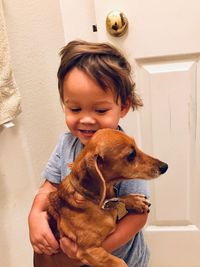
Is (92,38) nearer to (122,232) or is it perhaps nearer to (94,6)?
(94,6)

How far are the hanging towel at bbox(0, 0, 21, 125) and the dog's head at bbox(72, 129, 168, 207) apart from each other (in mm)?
391

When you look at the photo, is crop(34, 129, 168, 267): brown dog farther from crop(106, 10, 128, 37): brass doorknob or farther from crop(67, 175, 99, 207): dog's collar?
crop(106, 10, 128, 37): brass doorknob

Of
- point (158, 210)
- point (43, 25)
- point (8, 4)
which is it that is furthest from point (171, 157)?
point (8, 4)

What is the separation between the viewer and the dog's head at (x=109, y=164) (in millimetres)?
786

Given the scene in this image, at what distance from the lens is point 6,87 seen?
3.59 ft

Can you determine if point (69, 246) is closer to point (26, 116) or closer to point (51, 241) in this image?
point (51, 241)

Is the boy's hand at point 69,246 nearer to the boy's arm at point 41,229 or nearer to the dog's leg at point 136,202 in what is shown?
the boy's arm at point 41,229

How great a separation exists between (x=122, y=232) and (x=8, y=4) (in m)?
0.83

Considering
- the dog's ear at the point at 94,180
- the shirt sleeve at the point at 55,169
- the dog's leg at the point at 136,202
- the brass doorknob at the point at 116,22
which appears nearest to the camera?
the dog's ear at the point at 94,180

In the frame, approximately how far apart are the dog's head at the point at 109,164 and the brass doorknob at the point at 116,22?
1.54 feet

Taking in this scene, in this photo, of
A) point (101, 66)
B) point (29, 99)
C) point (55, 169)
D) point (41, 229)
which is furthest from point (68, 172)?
point (29, 99)

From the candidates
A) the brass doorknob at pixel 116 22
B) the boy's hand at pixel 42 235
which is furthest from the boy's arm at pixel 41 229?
the brass doorknob at pixel 116 22

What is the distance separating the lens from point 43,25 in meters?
1.28

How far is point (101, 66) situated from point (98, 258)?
18.1 inches
